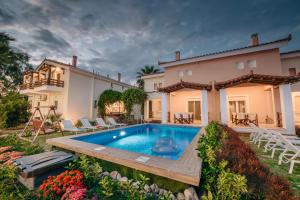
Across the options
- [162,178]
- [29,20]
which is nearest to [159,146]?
[162,178]

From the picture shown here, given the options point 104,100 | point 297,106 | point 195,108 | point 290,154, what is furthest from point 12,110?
point 297,106

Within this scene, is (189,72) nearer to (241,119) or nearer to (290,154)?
(241,119)

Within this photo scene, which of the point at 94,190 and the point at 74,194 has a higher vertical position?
the point at 74,194

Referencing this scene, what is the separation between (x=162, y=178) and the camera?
10.8 ft

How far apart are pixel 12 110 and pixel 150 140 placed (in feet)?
40.6

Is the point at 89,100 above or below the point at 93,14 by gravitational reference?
below

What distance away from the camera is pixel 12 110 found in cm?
1125

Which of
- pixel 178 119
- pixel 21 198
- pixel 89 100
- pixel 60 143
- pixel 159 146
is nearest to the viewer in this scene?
pixel 21 198

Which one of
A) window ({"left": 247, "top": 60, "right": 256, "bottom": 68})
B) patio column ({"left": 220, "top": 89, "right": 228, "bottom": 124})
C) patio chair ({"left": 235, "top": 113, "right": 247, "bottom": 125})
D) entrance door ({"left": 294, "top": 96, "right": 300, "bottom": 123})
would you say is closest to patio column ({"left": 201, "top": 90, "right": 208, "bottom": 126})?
patio column ({"left": 220, "top": 89, "right": 228, "bottom": 124})

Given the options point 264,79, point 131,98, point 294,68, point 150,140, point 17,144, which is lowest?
point 150,140

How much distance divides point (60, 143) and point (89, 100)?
516 inches

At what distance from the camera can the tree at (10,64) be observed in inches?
782

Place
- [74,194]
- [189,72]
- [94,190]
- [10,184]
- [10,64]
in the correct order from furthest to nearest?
[10,64], [189,72], [10,184], [94,190], [74,194]

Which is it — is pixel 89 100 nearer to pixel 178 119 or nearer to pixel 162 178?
pixel 178 119
